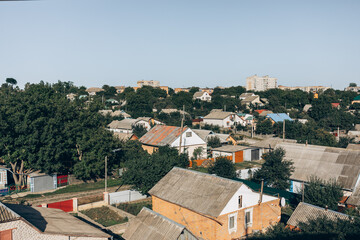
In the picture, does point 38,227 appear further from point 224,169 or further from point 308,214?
point 224,169

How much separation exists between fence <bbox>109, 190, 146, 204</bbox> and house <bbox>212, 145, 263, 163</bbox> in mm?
15276

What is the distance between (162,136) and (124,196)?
49.0 ft

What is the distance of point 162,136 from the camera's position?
38.7 metres

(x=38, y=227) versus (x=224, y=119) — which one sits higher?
(x=224, y=119)

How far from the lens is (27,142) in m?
26.2

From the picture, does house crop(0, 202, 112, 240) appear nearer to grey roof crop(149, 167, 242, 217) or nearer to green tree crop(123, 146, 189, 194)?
grey roof crop(149, 167, 242, 217)

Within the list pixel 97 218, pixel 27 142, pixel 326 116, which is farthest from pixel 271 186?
pixel 326 116

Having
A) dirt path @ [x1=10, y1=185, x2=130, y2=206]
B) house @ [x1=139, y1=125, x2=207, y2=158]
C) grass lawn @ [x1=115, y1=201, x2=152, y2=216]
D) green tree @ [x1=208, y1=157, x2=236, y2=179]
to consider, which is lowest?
grass lawn @ [x1=115, y1=201, x2=152, y2=216]

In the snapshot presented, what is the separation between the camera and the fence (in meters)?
24.1

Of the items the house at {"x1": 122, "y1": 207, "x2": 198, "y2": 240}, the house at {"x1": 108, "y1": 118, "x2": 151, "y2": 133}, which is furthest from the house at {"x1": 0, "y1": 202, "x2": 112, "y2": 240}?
the house at {"x1": 108, "y1": 118, "x2": 151, "y2": 133}

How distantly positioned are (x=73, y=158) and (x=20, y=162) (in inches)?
178

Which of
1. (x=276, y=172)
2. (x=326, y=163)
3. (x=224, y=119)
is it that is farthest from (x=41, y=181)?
(x=224, y=119)

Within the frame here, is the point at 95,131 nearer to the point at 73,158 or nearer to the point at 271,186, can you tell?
the point at 73,158

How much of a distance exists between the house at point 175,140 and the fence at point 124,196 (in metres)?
11.8
